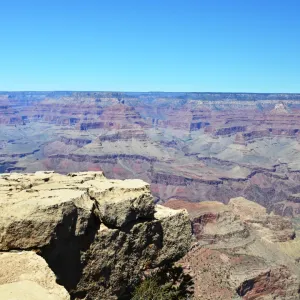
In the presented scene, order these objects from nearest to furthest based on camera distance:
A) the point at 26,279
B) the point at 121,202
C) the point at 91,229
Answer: the point at 26,279
the point at 91,229
the point at 121,202

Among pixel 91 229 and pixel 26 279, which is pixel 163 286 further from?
pixel 26 279

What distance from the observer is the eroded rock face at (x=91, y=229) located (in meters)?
11.6

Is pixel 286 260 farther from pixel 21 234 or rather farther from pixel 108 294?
pixel 21 234

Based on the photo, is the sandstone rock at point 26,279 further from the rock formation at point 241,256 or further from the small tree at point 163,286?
the rock formation at point 241,256

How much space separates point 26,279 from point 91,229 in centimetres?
413

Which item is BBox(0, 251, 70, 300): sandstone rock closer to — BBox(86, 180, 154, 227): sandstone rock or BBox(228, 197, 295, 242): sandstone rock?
BBox(86, 180, 154, 227): sandstone rock

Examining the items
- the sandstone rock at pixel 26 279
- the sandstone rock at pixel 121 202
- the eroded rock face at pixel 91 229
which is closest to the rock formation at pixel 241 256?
the eroded rock face at pixel 91 229

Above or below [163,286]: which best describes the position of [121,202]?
above

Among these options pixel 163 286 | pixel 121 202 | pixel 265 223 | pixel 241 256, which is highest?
pixel 121 202

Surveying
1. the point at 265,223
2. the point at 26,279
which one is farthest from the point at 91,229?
the point at 265,223

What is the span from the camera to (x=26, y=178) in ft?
56.0

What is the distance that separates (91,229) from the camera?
13.5 m

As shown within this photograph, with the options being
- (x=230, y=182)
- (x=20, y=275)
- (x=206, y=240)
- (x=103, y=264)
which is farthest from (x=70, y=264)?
(x=230, y=182)

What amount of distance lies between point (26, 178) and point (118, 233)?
209 inches
